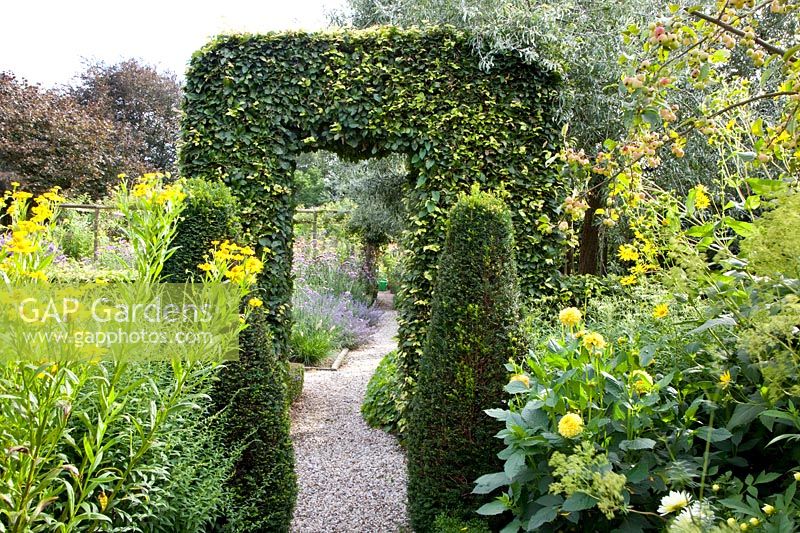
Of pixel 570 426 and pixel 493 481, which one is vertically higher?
pixel 570 426

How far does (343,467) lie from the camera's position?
15.3ft

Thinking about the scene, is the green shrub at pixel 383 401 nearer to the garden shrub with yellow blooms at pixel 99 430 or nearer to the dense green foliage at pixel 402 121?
the dense green foliage at pixel 402 121

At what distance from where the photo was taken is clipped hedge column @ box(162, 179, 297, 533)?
10.2 feet

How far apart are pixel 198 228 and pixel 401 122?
2.12 metres

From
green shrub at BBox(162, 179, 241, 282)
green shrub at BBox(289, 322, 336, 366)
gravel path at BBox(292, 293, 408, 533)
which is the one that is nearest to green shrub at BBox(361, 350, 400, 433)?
gravel path at BBox(292, 293, 408, 533)

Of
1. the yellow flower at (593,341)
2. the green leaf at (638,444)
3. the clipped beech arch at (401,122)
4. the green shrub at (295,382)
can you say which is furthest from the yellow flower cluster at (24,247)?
the green shrub at (295,382)

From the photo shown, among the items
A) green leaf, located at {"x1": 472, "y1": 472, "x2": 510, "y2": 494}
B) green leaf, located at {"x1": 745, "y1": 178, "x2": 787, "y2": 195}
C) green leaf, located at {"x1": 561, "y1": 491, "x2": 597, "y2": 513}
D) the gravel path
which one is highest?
green leaf, located at {"x1": 745, "y1": 178, "x2": 787, "y2": 195}

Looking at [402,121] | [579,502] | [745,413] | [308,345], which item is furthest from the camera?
[308,345]

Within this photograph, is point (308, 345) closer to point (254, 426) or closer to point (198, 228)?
point (198, 228)

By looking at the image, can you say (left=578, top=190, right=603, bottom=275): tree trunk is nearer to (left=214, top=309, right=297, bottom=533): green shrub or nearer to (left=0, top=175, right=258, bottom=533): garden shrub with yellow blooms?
(left=214, top=309, right=297, bottom=533): green shrub

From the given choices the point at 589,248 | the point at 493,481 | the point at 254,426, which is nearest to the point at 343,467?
the point at 254,426

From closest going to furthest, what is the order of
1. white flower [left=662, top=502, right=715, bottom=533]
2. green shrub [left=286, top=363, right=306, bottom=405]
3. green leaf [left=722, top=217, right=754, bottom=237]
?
1. white flower [left=662, top=502, right=715, bottom=533]
2. green leaf [left=722, top=217, right=754, bottom=237]
3. green shrub [left=286, top=363, right=306, bottom=405]

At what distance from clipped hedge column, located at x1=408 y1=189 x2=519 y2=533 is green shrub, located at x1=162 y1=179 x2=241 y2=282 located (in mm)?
1379

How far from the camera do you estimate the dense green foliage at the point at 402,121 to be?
4.88m
